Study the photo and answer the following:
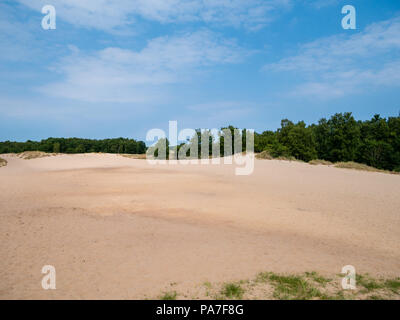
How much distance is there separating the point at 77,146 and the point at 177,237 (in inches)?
3740

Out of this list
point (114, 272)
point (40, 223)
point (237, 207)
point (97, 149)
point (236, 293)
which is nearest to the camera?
point (236, 293)

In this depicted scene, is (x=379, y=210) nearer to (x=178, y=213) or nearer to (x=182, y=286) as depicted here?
(x=178, y=213)

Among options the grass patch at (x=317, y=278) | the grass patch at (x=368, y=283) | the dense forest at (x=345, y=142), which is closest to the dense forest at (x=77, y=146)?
the dense forest at (x=345, y=142)

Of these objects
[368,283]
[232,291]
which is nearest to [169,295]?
[232,291]

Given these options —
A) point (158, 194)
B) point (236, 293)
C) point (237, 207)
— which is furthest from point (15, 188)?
point (236, 293)

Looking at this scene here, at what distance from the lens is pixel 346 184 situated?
1638cm

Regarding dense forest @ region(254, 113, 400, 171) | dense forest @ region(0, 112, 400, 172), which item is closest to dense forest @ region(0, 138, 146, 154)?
dense forest @ region(0, 112, 400, 172)

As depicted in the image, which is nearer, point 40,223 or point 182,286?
point 182,286

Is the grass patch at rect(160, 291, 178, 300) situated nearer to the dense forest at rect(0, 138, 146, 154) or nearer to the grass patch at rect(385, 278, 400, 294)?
the grass patch at rect(385, 278, 400, 294)

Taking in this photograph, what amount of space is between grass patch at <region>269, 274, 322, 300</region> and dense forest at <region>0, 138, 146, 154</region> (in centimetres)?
9117

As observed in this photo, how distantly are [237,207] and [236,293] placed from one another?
21.8 feet

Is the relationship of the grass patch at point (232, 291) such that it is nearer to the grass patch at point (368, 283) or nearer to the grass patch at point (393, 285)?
the grass patch at point (368, 283)

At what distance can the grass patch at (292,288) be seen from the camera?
4457mm

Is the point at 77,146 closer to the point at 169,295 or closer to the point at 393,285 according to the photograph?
the point at 169,295
